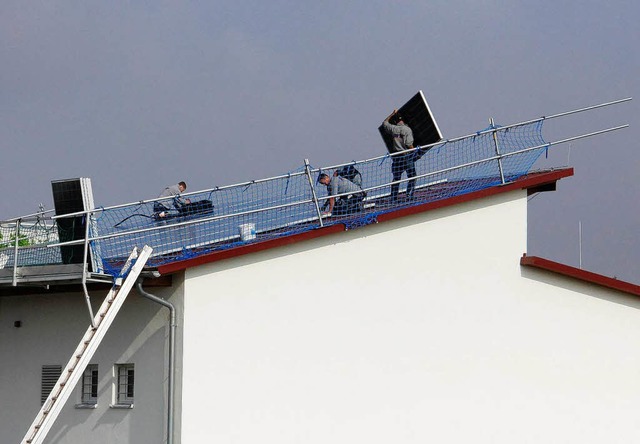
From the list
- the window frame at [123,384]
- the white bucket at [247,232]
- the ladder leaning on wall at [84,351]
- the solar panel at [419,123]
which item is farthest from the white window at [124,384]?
the solar panel at [419,123]

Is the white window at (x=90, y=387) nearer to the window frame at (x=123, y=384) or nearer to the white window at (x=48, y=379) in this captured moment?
the window frame at (x=123, y=384)

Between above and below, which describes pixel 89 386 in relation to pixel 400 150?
below

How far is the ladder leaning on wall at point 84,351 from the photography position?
57.5 ft

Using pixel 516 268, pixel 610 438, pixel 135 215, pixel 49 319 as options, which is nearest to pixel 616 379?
pixel 610 438

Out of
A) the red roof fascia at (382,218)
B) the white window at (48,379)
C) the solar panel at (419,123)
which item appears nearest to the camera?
the red roof fascia at (382,218)

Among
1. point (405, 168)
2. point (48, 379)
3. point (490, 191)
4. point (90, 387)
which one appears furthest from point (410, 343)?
point (48, 379)

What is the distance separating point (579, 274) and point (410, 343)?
3.39 metres

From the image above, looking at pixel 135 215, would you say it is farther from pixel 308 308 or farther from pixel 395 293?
pixel 395 293

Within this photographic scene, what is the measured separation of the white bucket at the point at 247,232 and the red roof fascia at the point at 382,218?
1.89ft

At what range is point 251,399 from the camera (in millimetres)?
19109

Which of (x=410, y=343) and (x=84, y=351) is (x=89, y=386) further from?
(x=410, y=343)

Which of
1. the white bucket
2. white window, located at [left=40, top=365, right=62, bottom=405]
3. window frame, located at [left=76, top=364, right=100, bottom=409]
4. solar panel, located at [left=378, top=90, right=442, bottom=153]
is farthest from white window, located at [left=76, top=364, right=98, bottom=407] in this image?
solar panel, located at [left=378, top=90, right=442, bottom=153]

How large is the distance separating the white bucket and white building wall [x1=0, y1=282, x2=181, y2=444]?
5.24 ft

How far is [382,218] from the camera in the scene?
784 inches
